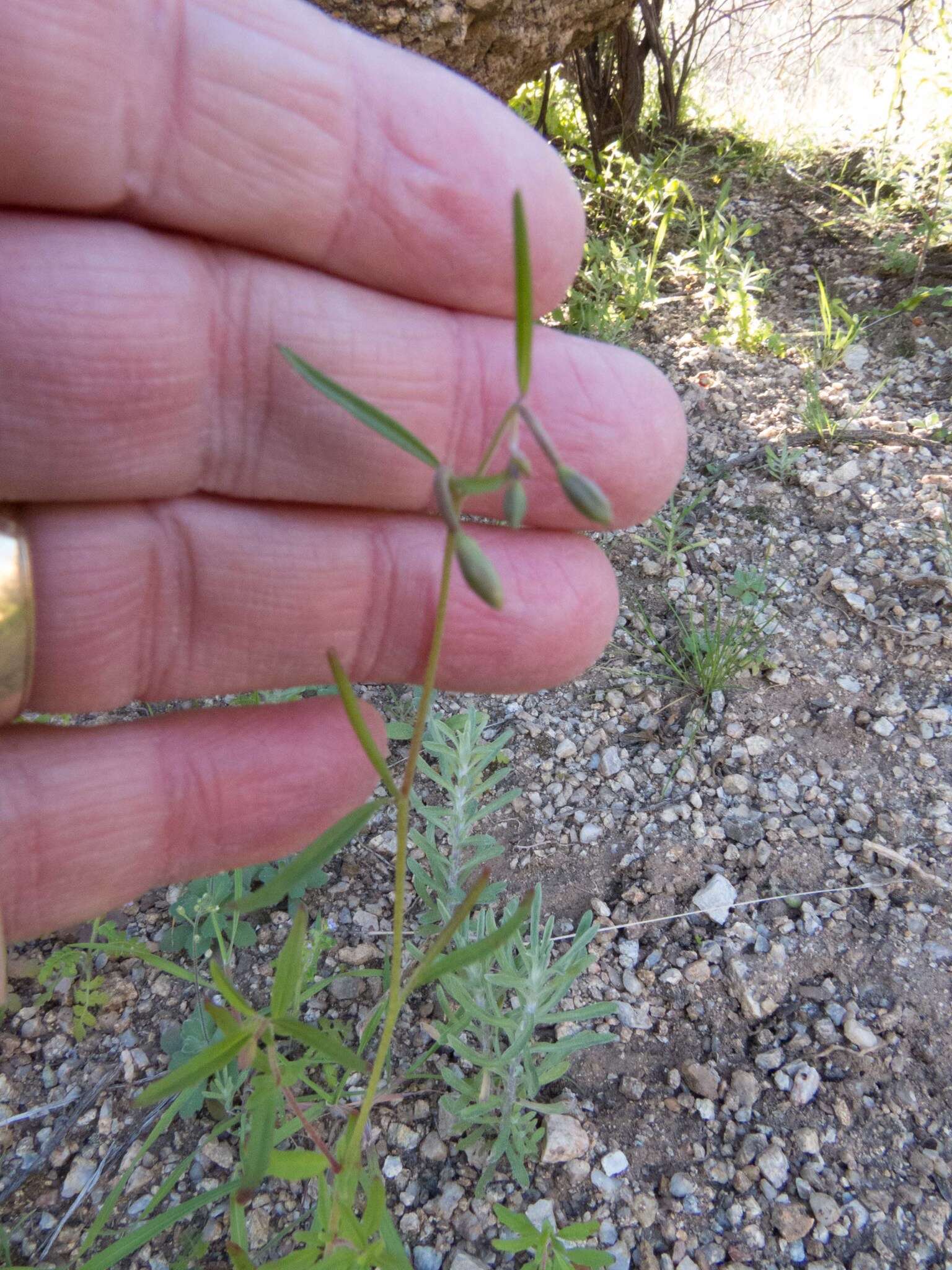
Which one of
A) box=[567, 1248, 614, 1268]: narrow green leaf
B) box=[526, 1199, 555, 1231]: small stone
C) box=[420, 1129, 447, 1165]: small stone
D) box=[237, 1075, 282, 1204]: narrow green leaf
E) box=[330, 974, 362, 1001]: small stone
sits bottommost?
box=[420, 1129, 447, 1165]: small stone

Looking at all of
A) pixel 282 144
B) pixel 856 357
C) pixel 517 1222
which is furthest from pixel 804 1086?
pixel 856 357

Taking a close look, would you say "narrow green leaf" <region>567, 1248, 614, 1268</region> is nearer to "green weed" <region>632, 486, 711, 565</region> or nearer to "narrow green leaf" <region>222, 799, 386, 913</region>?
"narrow green leaf" <region>222, 799, 386, 913</region>

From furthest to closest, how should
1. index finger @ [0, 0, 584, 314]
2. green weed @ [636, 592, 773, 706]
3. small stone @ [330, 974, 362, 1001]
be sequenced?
green weed @ [636, 592, 773, 706]
small stone @ [330, 974, 362, 1001]
index finger @ [0, 0, 584, 314]

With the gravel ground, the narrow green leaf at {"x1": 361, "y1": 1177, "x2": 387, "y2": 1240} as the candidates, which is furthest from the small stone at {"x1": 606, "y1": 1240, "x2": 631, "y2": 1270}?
the narrow green leaf at {"x1": 361, "y1": 1177, "x2": 387, "y2": 1240}

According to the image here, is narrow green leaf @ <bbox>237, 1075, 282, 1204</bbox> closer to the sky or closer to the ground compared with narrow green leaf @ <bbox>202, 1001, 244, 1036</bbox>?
closer to the ground

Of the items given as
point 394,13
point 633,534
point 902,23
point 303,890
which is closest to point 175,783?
point 303,890

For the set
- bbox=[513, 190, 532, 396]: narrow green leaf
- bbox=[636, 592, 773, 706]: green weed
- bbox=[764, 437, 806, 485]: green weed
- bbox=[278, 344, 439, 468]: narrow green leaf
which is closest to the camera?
bbox=[513, 190, 532, 396]: narrow green leaf
